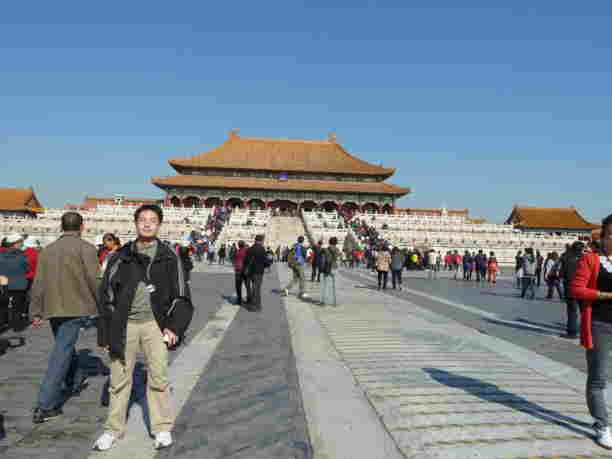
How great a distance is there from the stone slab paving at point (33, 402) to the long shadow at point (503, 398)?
2957 millimetres

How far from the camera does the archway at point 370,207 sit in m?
56.6

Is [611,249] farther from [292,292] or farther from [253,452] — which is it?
[292,292]

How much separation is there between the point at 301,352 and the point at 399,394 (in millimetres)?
1895

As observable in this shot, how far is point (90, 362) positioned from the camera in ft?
18.3

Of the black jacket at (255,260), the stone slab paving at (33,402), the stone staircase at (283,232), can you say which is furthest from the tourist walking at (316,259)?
the stone staircase at (283,232)

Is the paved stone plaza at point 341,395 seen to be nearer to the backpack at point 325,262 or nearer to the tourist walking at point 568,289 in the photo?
the tourist walking at point 568,289

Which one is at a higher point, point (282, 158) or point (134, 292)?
point (282, 158)

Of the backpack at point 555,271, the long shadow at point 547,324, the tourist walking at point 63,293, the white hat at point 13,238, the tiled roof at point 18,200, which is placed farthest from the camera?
the tiled roof at point 18,200

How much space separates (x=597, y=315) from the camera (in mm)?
3525

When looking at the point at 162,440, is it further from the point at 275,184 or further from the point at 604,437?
the point at 275,184

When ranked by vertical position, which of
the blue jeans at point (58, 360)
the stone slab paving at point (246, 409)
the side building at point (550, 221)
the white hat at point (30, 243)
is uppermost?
the side building at point (550, 221)

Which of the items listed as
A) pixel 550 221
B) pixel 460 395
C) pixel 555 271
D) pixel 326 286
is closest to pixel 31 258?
pixel 326 286

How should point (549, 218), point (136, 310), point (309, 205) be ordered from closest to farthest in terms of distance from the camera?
1. point (136, 310)
2. point (309, 205)
3. point (549, 218)

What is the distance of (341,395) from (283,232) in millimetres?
32221
